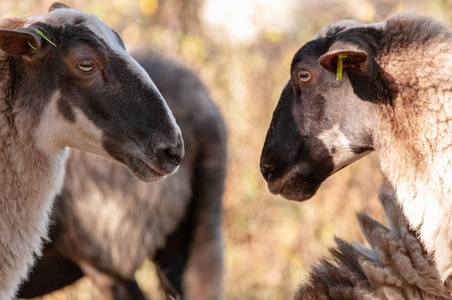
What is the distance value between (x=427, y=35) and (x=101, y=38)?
5.07 ft

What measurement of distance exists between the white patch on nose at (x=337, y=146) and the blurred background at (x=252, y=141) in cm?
333

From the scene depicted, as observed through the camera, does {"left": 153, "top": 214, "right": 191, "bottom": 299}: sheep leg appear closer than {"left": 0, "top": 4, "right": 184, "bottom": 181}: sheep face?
No

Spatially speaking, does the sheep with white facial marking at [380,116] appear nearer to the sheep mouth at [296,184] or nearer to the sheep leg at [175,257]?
the sheep mouth at [296,184]

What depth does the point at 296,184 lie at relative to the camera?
146 inches

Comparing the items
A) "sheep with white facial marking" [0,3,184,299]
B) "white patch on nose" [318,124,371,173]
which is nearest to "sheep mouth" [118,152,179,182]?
"sheep with white facial marking" [0,3,184,299]

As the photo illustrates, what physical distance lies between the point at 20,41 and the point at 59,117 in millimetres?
393

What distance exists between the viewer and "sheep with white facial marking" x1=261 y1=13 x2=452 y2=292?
3127 mm

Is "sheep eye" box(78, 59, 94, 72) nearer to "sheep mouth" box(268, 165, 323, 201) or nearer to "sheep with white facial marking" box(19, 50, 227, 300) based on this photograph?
"sheep mouth" box(268, 165, 323, 201)

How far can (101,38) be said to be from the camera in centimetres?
342

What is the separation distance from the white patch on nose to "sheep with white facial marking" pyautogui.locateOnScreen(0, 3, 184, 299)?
0.75m

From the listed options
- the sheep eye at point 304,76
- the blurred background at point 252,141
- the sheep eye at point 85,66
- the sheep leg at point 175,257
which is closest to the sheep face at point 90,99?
the sheep eye at point 85,66

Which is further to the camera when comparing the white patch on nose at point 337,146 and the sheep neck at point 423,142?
the white patch on nose at point 337,146

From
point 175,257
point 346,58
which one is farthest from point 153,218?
point 346,58

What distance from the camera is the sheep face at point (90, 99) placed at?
10.9ft
